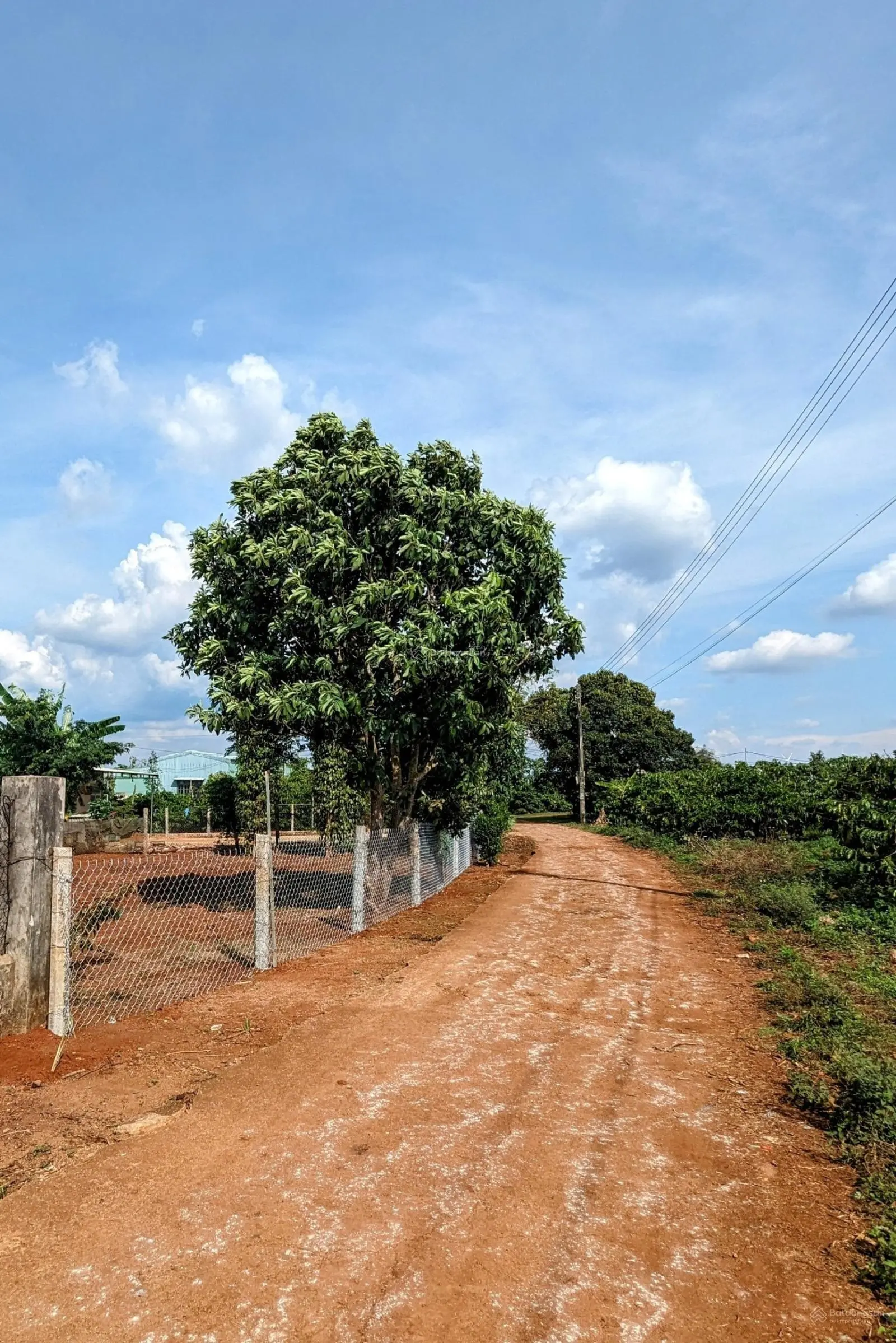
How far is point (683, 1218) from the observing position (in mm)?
3875

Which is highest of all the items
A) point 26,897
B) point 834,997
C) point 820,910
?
point 26,897

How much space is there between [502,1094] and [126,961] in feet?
19.9

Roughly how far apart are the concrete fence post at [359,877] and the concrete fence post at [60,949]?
498 cm

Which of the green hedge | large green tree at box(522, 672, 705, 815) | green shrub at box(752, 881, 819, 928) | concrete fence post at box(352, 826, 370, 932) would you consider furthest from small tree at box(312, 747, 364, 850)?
large green tree at box(522, 672, 705, 815)

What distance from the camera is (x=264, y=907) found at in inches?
354

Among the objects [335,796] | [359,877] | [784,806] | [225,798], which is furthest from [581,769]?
[359,877]

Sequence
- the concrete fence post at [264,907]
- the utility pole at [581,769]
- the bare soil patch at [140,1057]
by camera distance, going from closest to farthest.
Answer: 1. the bare soil patch at [140,1057]
2. the concrete fence post at [264,907]
3. the utility pole at [581,769]

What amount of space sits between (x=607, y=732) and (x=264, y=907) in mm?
41385

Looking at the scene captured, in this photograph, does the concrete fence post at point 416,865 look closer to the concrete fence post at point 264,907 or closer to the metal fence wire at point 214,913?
the metal fence wire at point 214,913

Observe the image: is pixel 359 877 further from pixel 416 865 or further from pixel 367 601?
pixel 367 601

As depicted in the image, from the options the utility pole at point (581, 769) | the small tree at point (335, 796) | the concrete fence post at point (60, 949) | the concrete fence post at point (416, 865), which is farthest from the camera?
the utility pole at point (581, 769)

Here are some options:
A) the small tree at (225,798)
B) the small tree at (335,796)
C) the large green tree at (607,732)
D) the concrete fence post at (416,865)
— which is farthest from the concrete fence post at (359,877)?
the large green tree at (607,732)

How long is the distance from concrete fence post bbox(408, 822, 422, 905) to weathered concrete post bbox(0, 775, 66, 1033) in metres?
8.39

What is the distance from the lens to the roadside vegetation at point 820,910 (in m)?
4.93
